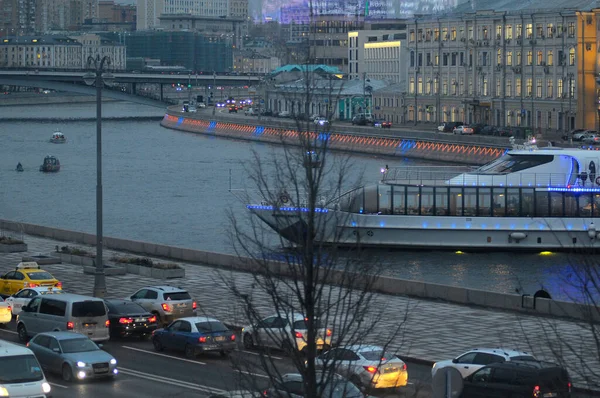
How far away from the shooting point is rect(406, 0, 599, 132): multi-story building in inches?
2687

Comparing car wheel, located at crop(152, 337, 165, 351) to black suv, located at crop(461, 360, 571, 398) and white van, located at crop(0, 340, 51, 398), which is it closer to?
white van, located at crop(0, 340, 51, 398)

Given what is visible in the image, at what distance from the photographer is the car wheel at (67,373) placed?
15523mm

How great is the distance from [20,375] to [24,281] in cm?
966

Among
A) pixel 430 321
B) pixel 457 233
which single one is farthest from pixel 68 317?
pixel 457 233

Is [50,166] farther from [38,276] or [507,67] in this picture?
[38,276]

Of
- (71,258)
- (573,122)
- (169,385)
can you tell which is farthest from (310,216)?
(573,122)

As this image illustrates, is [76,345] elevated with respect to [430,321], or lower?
elevated

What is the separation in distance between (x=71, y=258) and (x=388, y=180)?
10.8 metres

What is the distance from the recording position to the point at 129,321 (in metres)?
19.0

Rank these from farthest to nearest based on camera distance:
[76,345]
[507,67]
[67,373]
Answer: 1. [507,67]
2. [76,345]
3. [67,373]

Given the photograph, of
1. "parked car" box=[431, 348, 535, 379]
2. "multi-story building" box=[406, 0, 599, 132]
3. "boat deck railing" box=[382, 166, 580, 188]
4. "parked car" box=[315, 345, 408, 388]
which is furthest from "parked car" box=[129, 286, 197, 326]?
"multi-story building" box=[406, 0, 599, 132]

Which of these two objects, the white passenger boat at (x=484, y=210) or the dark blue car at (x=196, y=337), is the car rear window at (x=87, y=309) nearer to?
the dark blue car at (x=196, y=337)

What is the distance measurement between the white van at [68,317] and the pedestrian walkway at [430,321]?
73.5 inches

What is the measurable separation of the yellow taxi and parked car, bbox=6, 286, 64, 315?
1757mm
